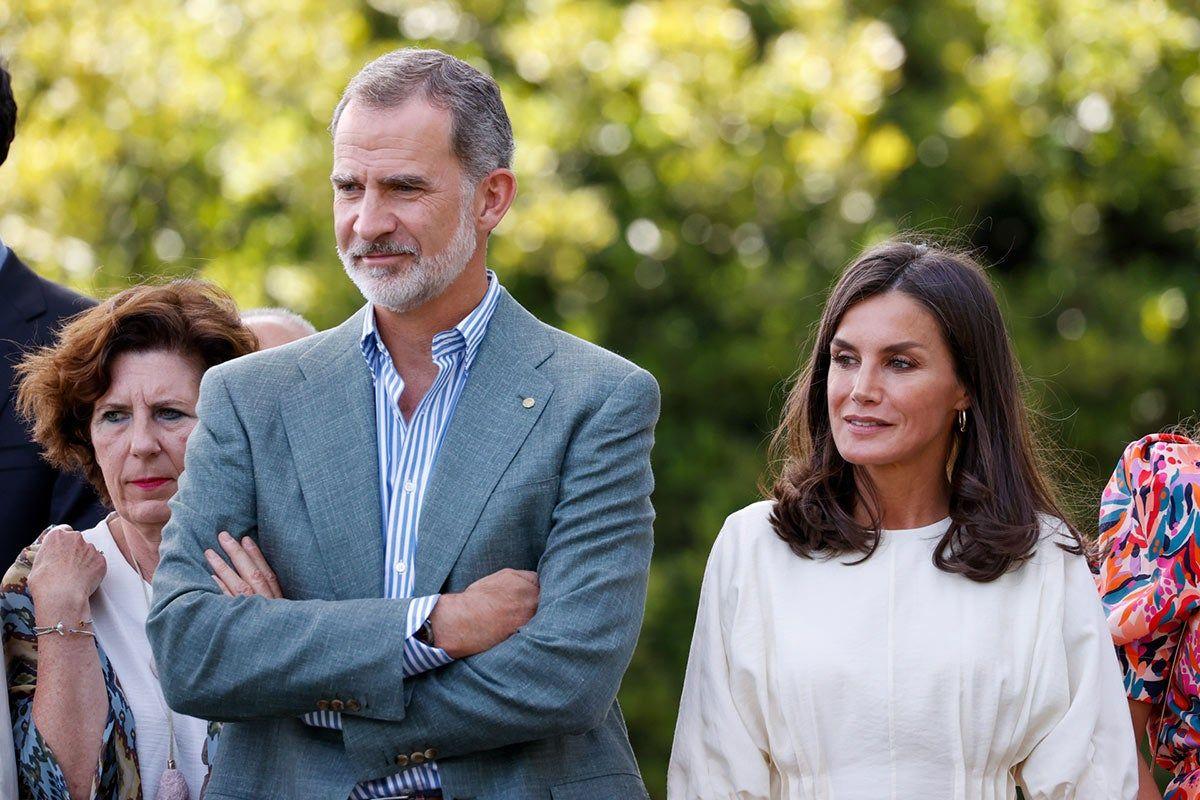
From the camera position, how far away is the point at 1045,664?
368 cm

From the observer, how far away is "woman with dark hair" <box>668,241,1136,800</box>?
366cm

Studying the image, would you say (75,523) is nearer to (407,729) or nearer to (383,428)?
(383,428)

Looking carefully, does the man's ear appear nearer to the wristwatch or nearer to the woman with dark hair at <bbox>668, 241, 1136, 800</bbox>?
the woman with dark hair at <bbox>668, 241, 1136, 800</bbox>

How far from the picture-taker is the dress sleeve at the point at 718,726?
3.72m

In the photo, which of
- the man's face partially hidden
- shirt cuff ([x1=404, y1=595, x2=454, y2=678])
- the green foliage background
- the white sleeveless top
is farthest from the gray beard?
the green foliage background

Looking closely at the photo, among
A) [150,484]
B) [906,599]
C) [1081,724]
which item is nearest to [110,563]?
[150,484]

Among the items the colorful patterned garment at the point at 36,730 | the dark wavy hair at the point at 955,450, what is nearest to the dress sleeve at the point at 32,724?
the colorful patterned garment at the point at 36,730

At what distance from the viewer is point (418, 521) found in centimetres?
359

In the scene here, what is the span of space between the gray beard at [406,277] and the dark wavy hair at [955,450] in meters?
0.83

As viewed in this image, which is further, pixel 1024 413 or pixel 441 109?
pixel 1024 413

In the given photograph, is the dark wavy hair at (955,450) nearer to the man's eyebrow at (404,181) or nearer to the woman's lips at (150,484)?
the man's eyebrow at (404,181)

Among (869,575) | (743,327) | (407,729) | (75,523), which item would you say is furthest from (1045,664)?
(743,327)

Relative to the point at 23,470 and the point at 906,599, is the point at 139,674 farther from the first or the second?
the point at 906,599

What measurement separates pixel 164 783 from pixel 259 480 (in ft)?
2.42
